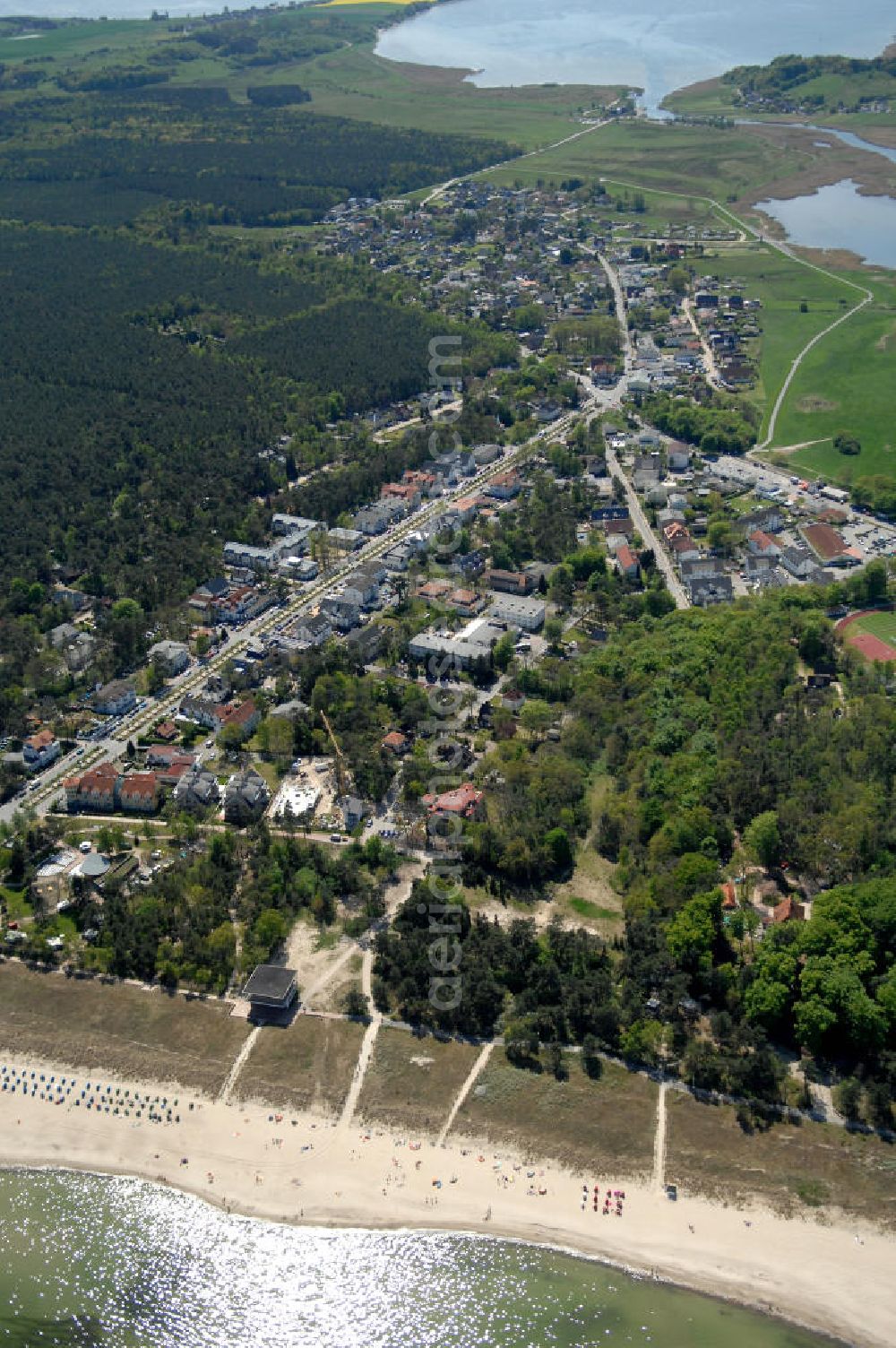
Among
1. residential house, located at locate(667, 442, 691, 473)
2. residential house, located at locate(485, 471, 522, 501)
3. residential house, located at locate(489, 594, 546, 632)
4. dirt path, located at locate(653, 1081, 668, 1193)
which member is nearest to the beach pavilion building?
dirt path, located at locate(653, 1081, 668, 1193)

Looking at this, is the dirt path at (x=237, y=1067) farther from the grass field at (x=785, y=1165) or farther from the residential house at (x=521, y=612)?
the residential house at (x=521, y=612)

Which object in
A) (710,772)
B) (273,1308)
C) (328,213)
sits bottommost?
(273,1308)

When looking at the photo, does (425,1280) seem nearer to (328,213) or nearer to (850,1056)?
(850,1056)

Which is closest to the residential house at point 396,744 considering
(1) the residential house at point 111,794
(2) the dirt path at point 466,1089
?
(1) the residential house at point 111,794

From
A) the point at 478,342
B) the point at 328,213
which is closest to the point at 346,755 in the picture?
the point at 478,342

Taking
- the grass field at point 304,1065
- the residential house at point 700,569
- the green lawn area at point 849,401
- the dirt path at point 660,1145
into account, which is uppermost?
the green lawn area at point 849,401

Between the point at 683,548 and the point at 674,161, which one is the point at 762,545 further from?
the point at 674,161

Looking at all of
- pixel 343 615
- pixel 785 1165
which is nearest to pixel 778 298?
pixel 343 615
